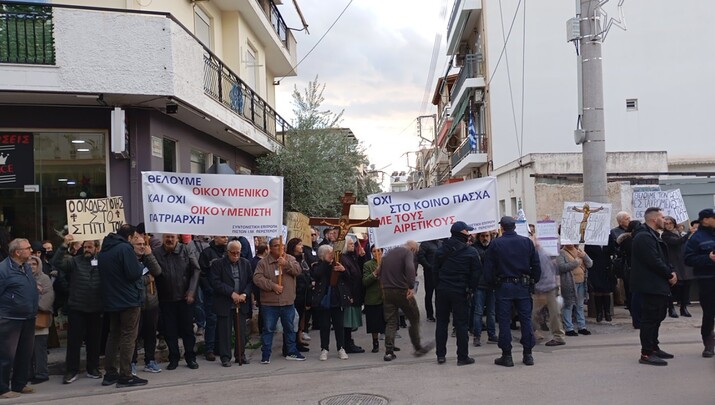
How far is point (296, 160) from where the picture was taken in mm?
20344

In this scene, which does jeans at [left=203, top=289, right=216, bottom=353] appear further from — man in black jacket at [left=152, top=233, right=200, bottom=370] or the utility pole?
the utility pole

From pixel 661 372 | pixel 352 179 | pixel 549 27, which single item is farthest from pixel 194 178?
pixel 549 27

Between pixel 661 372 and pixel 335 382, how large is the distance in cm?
388

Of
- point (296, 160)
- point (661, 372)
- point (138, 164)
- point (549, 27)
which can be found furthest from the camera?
point (549, 27)

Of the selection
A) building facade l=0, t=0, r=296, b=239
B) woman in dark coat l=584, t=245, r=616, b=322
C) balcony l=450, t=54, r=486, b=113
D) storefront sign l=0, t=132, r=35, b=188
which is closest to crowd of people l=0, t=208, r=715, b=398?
woman in dark coat l=584, t=245, r=616, b=322

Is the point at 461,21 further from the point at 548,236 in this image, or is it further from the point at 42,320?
the point at 42,320

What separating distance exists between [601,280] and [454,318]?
3828mm

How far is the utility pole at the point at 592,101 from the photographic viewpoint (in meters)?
12.0

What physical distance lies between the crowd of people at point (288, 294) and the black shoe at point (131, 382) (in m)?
0.01

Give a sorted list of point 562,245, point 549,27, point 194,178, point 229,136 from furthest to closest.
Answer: point 549,27 < point 229,136 < point 562,245 < point 194,178

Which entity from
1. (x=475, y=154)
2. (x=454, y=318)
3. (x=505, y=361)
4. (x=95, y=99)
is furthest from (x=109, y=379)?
(x=475, y=154)

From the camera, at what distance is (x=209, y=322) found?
9.72 meters

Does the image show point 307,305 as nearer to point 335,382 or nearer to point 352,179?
point 335,382

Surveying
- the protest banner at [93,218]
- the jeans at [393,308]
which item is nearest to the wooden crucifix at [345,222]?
the jeans at [393,308]
